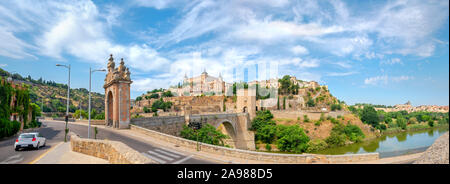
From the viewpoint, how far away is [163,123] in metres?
21.5

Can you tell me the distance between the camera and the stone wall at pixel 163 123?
20219 millimetres

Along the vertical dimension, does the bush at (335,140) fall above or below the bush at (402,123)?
below

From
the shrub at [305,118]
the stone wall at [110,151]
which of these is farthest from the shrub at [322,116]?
the stone wall at [110,151]

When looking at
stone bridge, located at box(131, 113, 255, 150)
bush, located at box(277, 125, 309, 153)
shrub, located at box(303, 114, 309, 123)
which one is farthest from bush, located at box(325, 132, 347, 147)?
stone bridge, located at box(131, 113, 255, 150)

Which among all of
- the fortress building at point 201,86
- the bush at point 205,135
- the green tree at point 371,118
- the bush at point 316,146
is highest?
the fortress building at point 201,86

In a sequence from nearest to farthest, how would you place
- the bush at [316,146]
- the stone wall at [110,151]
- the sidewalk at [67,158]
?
the stone wall at [110,151] → the sidewalk at [67,158] → the bush at [316,146]

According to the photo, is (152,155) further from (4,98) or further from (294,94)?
(294,94)

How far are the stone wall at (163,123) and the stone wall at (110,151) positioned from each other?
858cm

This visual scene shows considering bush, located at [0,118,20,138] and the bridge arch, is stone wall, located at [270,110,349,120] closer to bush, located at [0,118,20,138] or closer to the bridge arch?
the bridge arch

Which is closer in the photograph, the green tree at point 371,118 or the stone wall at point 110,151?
the stone wall at point 110,151

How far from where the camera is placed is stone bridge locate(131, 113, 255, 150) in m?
20.9

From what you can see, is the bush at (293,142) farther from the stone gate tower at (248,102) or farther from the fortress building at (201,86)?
the fortress building at (201,86)

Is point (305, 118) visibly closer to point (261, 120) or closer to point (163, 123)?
point (261, 120)

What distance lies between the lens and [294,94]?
95875 millimetres
